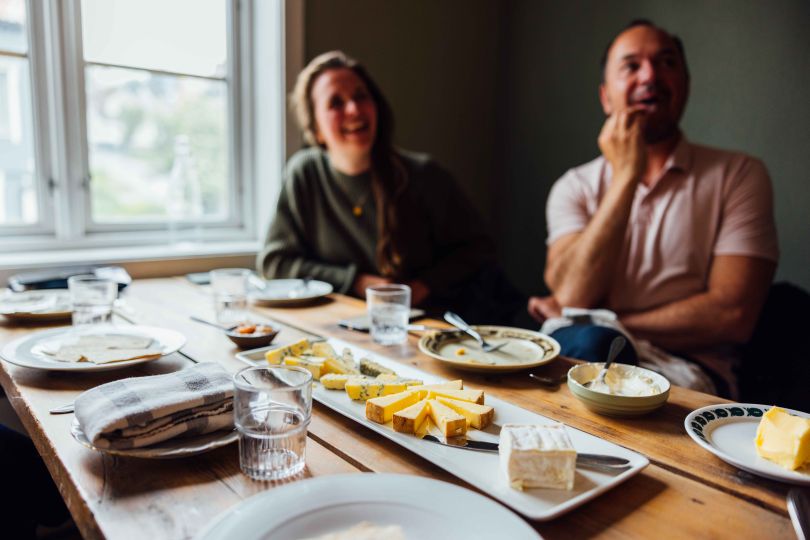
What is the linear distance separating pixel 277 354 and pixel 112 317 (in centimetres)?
58

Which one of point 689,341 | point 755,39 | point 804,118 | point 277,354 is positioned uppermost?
point 755,39

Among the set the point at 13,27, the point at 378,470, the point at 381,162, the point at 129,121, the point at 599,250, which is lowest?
the point at 378,470

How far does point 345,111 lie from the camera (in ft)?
6.93

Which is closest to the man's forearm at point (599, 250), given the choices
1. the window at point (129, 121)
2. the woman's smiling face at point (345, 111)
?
the woman's smiling face at point (345, 111)

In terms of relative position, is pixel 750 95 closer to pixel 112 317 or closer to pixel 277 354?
pixel 277 354

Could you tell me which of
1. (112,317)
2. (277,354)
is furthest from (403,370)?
(112,317)

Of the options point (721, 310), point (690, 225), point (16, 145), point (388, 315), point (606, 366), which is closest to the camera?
point (606, 366)

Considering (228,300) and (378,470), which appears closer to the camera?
(378,470)

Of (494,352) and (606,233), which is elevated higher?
(606,233)

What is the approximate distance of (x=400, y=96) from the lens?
9.23 ft

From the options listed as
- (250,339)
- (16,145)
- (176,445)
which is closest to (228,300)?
(250,339)

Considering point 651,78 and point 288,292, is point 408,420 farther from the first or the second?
point 651,78

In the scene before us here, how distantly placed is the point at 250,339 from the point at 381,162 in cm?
117

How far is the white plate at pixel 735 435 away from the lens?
2.29 ft
